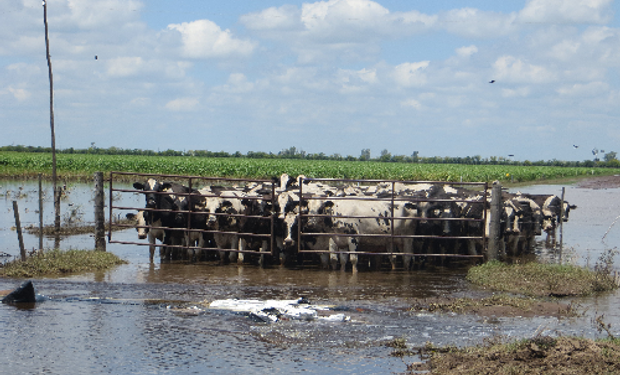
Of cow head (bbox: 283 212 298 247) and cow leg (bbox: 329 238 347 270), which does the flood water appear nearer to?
cow leg (bbox: 329 238 347 270)

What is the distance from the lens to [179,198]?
49.0 ft

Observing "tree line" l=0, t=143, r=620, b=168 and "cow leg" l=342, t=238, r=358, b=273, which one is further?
"tree line" l=0, t=143, r=620, b=168

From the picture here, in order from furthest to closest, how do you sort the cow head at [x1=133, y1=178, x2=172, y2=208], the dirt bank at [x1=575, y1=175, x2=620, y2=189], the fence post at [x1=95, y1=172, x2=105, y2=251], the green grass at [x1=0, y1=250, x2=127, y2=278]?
1. the dirt bank at [x1=575, y1=175, x2=620, y2=189]
2. the cow head at [x1=133, y1=178, x2=172, y2=208]
3. the fence post at [x1=95, y1=172, x2=105, y2=251]
4. the green grass at [x1=0, y1=250, x2=127, y2=278]

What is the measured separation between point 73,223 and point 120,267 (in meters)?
6.85

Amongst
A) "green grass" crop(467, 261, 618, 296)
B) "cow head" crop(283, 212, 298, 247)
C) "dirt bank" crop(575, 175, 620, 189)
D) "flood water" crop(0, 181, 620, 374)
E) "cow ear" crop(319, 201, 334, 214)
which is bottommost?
"flood water" crop(0, 181, 620, 374)

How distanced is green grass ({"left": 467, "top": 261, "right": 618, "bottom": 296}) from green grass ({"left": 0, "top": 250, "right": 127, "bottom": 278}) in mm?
7098

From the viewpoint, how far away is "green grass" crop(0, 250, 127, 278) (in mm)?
11539

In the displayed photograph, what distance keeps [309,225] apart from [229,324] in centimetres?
535

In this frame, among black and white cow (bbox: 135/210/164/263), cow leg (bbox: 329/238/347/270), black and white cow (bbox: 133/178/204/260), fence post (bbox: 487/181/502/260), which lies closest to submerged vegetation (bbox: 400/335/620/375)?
fence post (bbox: 487/181/502/260)

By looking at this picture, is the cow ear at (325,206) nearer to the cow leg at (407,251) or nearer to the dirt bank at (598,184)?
the cow leg at (407,251)

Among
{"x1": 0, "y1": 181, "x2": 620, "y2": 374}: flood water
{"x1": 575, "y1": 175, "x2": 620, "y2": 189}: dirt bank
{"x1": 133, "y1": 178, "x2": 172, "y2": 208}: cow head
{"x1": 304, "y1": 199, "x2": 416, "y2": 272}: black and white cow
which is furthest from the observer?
{"x1": 575, "y1": 175, "x2": 620, "y2": 189}: dirt bank

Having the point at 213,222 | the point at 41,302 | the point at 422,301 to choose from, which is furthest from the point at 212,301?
the point at 213,222

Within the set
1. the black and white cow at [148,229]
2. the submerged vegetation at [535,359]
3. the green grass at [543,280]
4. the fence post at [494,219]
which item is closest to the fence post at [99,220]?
the black and white cow at [148,229]

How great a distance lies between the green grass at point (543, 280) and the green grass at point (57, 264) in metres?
7.10
